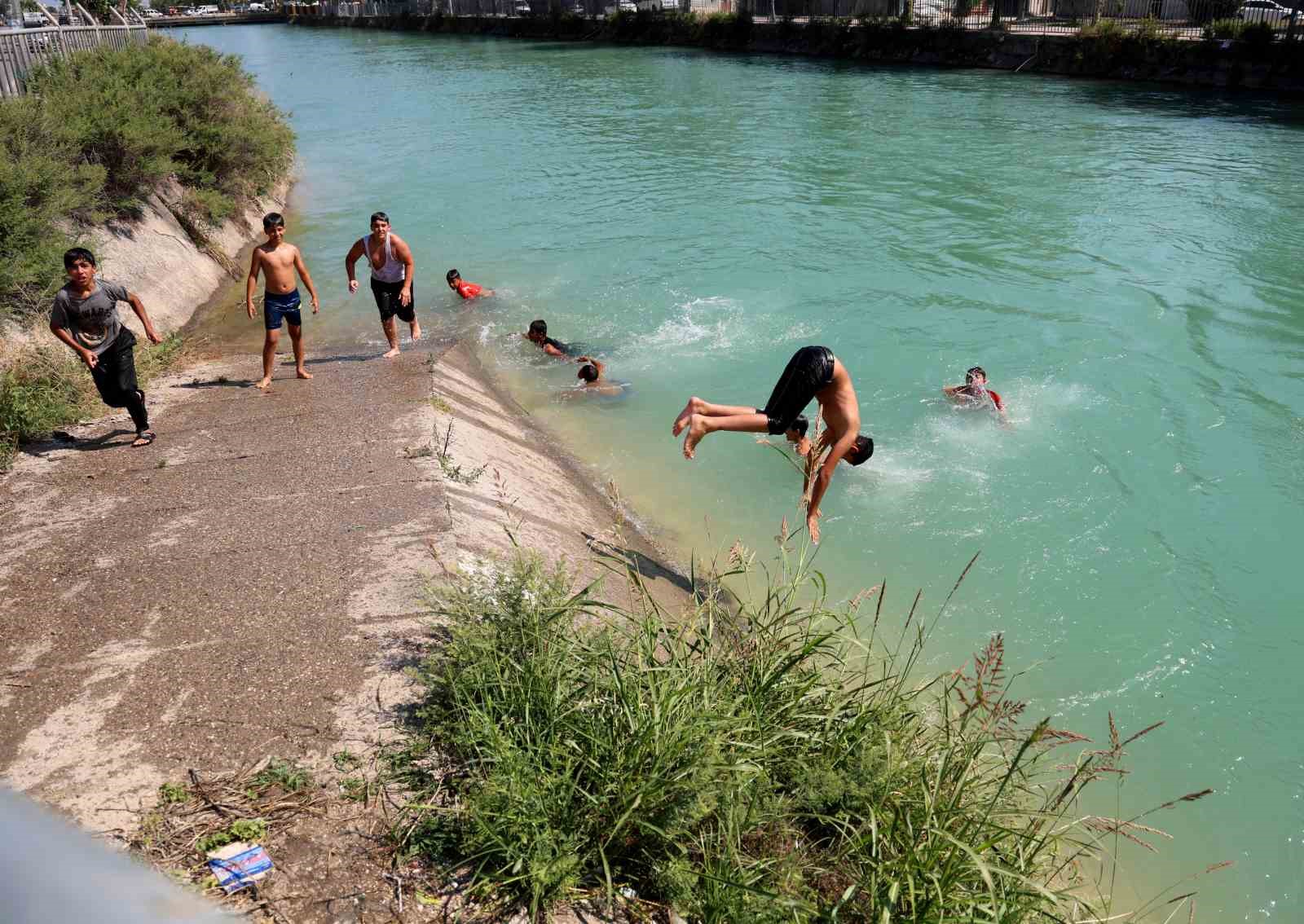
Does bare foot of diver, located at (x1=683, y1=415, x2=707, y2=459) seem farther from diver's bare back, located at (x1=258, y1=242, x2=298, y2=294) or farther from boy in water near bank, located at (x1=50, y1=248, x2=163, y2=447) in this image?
diver's bare back, located at (x1=258, y1=242, x2=298, y2=294)

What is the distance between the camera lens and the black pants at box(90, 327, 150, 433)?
25.0 ft

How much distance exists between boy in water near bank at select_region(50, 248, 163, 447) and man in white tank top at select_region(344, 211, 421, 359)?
2.90m

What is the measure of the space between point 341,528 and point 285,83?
50.6 meters

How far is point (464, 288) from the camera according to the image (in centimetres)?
1469

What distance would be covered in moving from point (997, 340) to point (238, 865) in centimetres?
1178

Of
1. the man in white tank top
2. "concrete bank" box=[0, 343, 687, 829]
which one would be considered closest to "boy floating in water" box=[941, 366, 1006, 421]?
"concrete bank" box=[0, 343, 687, 829]

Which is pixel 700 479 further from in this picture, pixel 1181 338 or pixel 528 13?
pixel 528 13

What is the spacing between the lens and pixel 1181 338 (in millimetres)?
12695

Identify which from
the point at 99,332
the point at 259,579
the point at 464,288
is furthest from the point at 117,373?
the point at 464,288

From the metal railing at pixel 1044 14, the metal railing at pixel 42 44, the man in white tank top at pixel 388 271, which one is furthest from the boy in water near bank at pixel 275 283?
the metal railing at pixel 1044 14

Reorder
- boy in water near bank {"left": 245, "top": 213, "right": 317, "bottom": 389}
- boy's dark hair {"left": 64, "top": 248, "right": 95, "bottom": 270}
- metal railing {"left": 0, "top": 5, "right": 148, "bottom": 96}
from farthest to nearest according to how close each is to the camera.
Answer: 1. metal railing {"left": 0, "top": 5, "right": 148, "bottom": 96}
2. boy in water near bank {"left": 245, "top": 213, "right": 317, "bottom": 389}
3. boy's dark hair {"left": 64, "top": 248, "right": 95, "bottom": 270}

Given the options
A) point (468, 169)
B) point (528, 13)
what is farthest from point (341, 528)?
point (528, 13)

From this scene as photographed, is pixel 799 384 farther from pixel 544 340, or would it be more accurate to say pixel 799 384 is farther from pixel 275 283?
pixel 544 340

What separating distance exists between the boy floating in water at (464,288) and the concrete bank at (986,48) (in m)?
28.7
